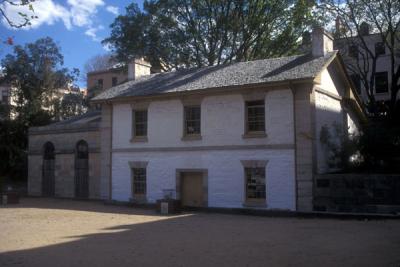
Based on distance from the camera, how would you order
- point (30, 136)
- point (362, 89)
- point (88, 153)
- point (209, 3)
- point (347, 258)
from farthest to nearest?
1. point (362, 89)
2. point (209, 3)
3. point (30, 136)
4. point (88, 153)
5. point (347, 258)

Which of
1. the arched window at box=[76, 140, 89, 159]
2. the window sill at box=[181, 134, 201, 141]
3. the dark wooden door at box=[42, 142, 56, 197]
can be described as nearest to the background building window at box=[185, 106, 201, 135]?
the window sill at box=[181, 134, 201, 141]

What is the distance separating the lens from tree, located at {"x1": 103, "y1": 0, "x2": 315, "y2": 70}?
3588cm

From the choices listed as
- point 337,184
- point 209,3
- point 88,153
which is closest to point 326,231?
point 337,184

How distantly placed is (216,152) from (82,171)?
33.8 feet

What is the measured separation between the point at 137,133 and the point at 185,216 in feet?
21.6

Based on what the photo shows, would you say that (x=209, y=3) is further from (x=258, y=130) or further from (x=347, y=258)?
(x=347, y=258)

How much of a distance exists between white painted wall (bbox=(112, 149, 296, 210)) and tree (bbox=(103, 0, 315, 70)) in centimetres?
1440

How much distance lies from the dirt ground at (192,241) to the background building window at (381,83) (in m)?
33.5

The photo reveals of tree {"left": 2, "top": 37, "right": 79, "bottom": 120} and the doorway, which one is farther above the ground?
tree {"left": 2, "top": 37, "right": 79, "bottom": 120}

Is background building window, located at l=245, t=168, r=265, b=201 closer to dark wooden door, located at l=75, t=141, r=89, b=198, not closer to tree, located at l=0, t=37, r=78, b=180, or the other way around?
dark wooden door, located at l=75, t=141, r=89, b=198

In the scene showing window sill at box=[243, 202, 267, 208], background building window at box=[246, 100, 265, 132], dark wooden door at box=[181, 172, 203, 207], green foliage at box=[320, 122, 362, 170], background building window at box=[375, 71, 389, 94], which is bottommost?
window sill at box=[243, 202, 267, 208]

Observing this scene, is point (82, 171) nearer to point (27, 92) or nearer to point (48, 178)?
point (48, 178)

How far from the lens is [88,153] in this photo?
28438mm

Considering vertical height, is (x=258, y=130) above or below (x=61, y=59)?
below
